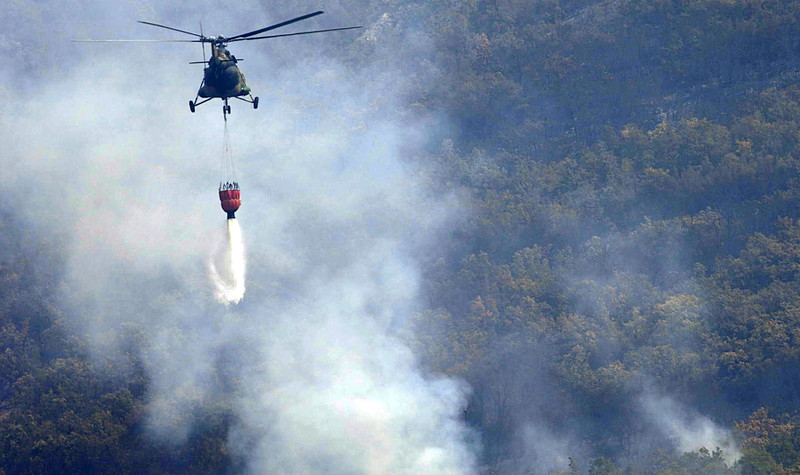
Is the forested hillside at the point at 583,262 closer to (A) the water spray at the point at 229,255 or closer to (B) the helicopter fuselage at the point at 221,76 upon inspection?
(A) the water spray at the point at 229,255

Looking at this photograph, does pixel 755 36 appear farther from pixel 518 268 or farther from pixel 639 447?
pixel 639 447

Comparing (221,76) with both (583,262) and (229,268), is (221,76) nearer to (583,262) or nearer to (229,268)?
(229,268)

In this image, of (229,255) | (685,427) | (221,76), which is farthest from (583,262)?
(221,76)

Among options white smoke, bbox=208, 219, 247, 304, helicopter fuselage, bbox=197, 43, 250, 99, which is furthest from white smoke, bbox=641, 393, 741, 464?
helicopter fuselage, bbox=197, 43, 250, 99

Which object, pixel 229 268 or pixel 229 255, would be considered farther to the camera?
pixel 229 268

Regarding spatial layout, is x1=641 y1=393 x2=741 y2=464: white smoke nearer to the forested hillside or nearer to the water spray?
the forested hillside

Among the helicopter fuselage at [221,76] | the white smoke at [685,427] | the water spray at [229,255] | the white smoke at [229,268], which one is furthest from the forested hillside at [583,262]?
the helicopter fuselage at [221,76]
